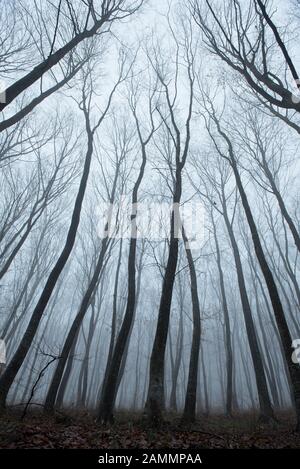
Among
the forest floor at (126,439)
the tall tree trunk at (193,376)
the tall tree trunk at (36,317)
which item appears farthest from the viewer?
the tall tree trunk at (193,376)

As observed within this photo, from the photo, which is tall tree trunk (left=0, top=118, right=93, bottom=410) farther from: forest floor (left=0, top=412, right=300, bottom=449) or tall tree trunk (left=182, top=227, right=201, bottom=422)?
tall tree trunk (left=182, top=227, right=201, bottom=422)

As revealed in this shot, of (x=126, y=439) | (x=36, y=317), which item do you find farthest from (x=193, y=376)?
(x=36, y=317)

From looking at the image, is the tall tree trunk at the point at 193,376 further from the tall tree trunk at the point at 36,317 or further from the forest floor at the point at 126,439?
the tall tree trunk at the point at 36,317

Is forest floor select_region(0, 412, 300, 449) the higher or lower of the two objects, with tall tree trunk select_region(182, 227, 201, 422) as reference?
lower

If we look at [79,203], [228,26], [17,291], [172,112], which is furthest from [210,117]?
[17,291]

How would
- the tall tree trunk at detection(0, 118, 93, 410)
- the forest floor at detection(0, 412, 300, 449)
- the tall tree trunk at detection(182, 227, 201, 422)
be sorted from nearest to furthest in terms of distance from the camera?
the forest floor at detection(0, 412, 300, 449)
the tall tree trunk at detection(0, 118, 93, 410)
the tall tree trunk at detection(182, 227, 201, 422)

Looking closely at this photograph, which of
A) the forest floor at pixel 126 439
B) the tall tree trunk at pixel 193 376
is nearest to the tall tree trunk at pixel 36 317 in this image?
the forest floor at pixel 126 439

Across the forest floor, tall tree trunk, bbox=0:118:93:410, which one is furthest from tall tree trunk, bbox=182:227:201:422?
tall tree trunk, bbox=0:118:93:410

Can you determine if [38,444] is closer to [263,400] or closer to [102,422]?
[102,422]

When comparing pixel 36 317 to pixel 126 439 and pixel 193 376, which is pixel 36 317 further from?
pixel 193 376

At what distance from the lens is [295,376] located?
18.1 ft

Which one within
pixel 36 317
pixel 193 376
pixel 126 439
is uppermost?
pixel 36 317

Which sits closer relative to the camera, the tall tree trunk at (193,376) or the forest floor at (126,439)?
the forest floor at (126,439)
